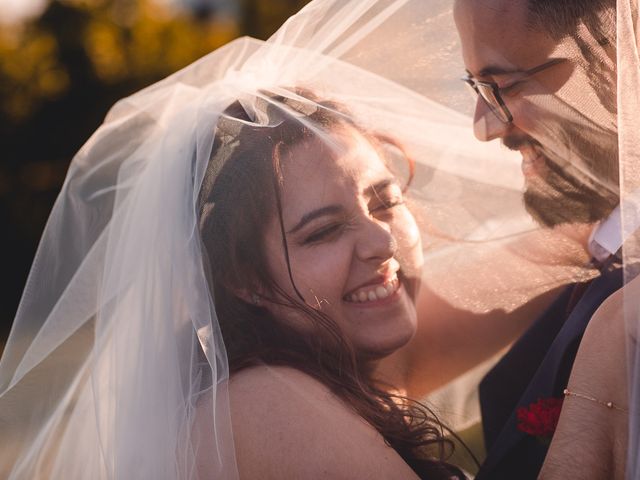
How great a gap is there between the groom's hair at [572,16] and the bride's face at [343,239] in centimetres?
59

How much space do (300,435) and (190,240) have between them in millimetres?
609

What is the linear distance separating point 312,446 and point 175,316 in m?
0.54

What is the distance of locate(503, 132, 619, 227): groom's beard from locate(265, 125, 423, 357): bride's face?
424 millimetres

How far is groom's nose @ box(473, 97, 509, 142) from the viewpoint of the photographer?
2.10 meters

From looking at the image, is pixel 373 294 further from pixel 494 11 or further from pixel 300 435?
pixel 494 11

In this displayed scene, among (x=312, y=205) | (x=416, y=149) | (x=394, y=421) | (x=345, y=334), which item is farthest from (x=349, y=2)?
(x=394, y=421)

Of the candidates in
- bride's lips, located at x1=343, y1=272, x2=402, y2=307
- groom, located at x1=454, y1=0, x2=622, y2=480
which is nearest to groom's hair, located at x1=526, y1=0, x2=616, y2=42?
groom, located at x1=454, y1=0, x2=622, y2=480

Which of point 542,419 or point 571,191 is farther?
point 571,191

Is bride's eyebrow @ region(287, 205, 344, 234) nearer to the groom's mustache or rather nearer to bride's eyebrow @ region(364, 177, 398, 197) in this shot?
bride's eyebrow @ region(364, 177, 398, 197)

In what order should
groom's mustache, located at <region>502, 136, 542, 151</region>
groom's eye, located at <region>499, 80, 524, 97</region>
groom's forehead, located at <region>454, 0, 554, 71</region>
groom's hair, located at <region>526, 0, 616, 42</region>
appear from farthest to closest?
groom's mustache, located at <region>502, 136, 542, 151</region>
groom's eye, located at <region>499, 80, 524, 97</region>
groom's forehead, located at <region>454, 0, 554, 71</region>
groom's hair, located at <region>526, 0, 616, 42</region>

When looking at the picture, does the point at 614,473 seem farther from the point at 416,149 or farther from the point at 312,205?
the point at 416,149

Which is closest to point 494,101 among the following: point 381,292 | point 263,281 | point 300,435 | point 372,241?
point 372,241

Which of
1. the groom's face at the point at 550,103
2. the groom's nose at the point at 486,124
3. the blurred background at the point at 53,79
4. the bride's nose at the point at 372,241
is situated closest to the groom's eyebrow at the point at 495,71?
the groom's face at the point at 550,103

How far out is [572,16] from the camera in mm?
1788
